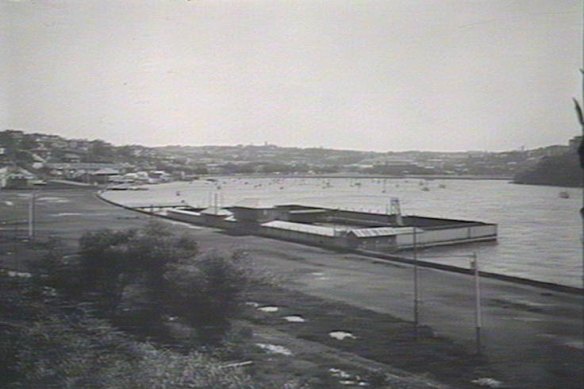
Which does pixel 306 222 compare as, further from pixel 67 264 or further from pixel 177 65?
pixel 67 264

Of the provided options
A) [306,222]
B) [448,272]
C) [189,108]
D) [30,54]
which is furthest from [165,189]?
[448,272]

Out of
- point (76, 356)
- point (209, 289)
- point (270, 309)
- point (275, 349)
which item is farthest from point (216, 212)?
point (76, 356)

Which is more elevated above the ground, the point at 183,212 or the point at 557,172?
the point at 557,172

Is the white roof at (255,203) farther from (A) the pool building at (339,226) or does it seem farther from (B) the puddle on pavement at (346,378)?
(B) the puddle on pavement at (346,378)

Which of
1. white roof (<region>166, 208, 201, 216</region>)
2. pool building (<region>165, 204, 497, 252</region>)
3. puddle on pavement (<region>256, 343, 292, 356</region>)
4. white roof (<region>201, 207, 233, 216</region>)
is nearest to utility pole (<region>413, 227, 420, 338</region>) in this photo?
pool building (<region>165, 204, 497, 252</region>)

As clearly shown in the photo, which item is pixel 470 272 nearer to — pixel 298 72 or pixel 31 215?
pixel 298 72
